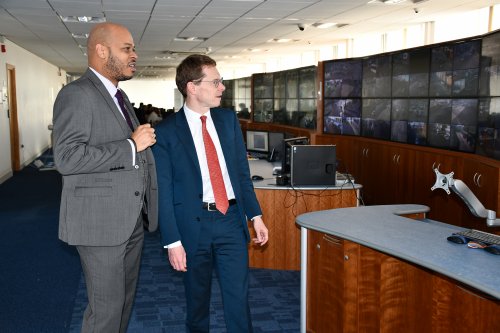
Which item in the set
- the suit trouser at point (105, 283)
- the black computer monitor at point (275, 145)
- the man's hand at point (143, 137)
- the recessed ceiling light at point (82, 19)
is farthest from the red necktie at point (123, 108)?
the recessed ceiling light at point (82, 19)

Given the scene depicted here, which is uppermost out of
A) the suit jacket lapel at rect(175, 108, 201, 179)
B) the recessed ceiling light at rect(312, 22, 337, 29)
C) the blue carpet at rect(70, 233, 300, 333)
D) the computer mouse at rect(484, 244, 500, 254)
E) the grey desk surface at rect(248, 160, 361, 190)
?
the recessed ceiling light at rect(312, 22, 337, 29)

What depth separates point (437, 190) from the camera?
5.83 metres

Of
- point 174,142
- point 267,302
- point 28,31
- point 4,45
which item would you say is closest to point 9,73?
point 4,45

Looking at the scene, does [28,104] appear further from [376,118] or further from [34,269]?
[34,269]

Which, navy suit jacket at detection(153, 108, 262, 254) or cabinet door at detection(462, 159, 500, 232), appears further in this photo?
cabinet door at detection(462, 159, 500, 232)

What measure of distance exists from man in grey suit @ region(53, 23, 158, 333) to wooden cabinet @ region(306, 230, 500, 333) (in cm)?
116

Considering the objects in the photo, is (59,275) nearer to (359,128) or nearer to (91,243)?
(91,243)

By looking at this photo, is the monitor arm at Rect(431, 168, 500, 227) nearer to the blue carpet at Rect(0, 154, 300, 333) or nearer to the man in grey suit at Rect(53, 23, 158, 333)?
the man in grey suit at Rect(53, 23, 158, 333)

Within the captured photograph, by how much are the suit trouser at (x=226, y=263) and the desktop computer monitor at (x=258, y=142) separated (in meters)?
4.16

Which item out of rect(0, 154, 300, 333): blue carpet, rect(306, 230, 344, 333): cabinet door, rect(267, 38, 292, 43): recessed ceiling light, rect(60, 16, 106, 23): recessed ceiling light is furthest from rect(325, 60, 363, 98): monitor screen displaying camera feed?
rect(306, 230, 344, 333): cabinet door

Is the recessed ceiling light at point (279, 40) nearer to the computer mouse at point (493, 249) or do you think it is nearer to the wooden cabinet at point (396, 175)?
the wooden cabinet at point (396, 175)

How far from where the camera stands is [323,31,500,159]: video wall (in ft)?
16.7

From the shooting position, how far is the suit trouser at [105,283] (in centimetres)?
211

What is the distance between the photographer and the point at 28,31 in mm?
9023
